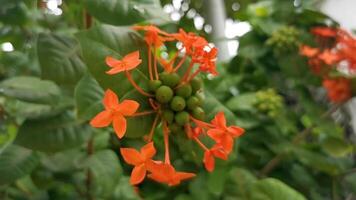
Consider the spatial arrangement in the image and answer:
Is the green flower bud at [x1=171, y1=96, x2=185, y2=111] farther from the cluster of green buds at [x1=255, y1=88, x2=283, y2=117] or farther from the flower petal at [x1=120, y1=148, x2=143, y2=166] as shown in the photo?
the cluster of green buds at [x1=255, y1=88, x2=283, y2=117]

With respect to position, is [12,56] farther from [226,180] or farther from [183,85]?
[183,85]

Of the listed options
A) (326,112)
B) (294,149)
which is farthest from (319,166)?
(326,112)

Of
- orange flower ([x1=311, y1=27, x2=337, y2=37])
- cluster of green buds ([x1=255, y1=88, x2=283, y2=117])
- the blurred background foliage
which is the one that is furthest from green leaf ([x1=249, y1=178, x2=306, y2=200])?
orange flower ([x1=311, y1=27, x2=337, y2=37])

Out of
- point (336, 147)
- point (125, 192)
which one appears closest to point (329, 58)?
point (336, 147)

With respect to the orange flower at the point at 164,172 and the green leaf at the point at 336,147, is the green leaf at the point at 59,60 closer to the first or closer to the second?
the orange flower at the point at 164,172

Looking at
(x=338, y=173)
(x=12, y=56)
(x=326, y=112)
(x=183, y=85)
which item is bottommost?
(x=338, y=173)

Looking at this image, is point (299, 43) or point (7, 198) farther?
point (299, 43)
